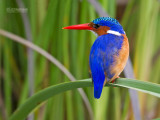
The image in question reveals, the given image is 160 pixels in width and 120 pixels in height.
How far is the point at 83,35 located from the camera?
2.90 ft

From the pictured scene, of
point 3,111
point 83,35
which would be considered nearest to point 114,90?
point 83,35

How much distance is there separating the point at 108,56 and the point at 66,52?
0.33 metres

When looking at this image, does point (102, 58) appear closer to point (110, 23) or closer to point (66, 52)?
point (110, 23)

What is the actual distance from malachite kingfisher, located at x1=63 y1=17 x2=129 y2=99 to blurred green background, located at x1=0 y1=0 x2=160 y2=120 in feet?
0.78

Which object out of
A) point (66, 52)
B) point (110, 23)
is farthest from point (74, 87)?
point (66, 52)

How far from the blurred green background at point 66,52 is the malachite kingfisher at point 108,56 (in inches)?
9.4

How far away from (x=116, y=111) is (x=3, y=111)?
1.47 feet

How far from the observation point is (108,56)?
1.87 ft

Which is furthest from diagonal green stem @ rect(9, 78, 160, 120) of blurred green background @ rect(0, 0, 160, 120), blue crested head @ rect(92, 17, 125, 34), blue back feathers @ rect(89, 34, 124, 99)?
blurred green background @ rect(0, 0, 160, 120)

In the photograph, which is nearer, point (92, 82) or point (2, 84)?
point (92, 82)

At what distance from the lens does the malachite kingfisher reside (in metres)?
0.55

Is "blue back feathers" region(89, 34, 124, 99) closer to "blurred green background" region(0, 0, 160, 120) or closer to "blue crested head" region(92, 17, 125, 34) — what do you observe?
"blue crested head" region(92, 17, 125, 34)

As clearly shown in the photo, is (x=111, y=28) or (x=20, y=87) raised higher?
(x=111, y=28)

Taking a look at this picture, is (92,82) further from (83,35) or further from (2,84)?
(2,84)
